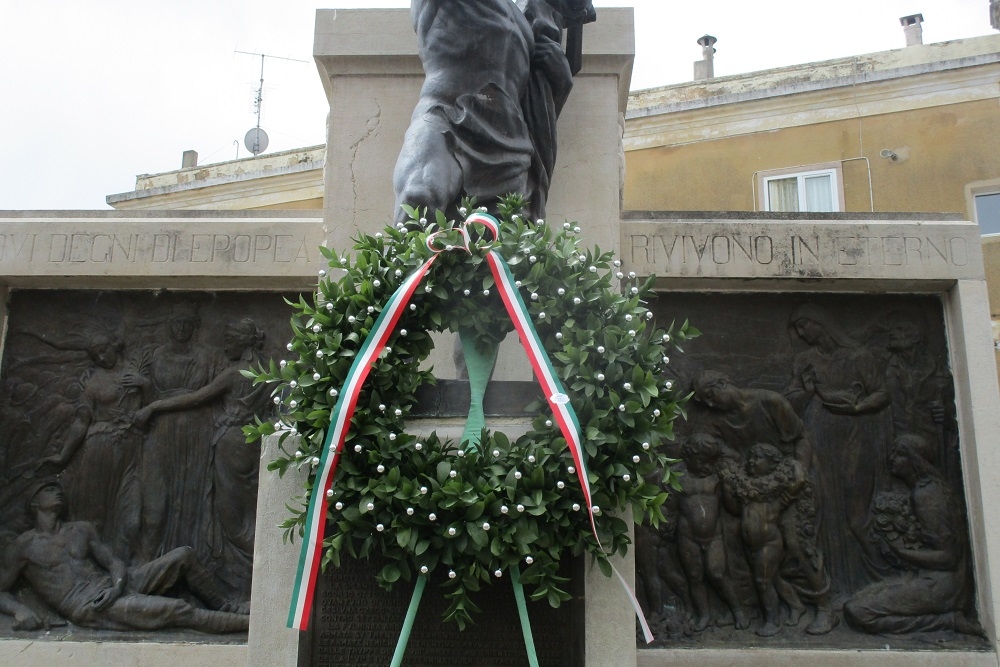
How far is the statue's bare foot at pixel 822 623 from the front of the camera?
6.17m

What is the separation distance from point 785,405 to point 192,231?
4.10m

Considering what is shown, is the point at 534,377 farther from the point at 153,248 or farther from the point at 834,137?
the point at 834,137

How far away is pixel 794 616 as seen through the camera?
622 centimetres

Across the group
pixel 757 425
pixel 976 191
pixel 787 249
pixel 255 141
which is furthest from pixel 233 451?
A: pixel 255 141

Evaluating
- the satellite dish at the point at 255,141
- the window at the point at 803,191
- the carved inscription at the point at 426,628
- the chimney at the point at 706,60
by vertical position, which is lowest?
the carved inscription at the point at 426,628

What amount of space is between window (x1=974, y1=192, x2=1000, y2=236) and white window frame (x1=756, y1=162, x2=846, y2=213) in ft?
7.54

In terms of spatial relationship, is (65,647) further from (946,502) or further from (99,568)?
(946,502)

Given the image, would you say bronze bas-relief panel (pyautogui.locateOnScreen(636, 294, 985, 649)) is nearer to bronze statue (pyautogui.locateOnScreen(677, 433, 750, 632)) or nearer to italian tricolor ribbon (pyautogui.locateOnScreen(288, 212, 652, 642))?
bronze statue (pyautogui.locateOnScreen(677, 433, 750, 632))

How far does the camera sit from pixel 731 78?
2028 cm

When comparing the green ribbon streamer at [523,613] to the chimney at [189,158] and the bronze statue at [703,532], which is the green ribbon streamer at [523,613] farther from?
the chimney at [189,158]

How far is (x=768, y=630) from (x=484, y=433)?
3.06m

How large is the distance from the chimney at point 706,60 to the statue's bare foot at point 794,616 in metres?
20.1

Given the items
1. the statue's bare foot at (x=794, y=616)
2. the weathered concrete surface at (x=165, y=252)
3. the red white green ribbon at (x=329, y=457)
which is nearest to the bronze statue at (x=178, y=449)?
the weathered concrete surface at (x=165, y=252)

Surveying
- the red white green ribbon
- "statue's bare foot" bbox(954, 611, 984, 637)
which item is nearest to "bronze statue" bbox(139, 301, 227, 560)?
the red white green ribbon
